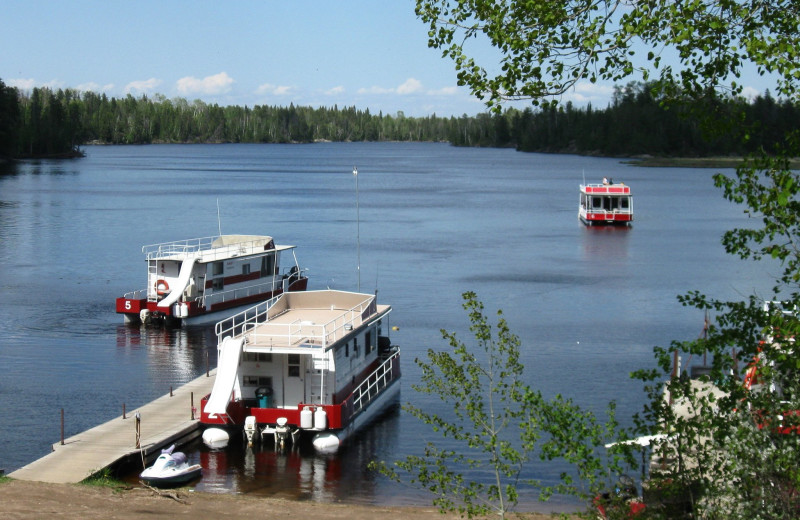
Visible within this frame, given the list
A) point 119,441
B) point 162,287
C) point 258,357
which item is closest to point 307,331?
point 258,357

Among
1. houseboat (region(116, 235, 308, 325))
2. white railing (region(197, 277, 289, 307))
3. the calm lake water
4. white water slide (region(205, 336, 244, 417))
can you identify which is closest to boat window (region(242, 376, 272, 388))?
white water slide (region(205, 336, 244, 417))

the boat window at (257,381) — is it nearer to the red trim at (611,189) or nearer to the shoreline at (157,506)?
the shoreline at (157,506)

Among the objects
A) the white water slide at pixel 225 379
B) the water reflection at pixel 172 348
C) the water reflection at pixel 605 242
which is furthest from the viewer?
the water reflection at pixel 605 242

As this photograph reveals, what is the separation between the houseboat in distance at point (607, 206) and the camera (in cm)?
10181

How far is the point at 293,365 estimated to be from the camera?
1254 inches

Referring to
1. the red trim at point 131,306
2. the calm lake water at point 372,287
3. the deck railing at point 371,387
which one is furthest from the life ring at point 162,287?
the deck railing at point 371,387

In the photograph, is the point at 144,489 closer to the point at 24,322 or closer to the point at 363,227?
the point at 24,322

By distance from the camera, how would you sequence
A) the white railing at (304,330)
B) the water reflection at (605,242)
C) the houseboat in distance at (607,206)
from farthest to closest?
1. the houseboat in distance at (607,206)
2. the water reflection at (605,242)
3. the white railing at (304,330)

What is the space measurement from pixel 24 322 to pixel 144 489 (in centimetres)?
3048

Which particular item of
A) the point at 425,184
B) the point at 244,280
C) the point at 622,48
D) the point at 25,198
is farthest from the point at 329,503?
the point at 425,184

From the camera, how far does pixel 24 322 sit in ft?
171

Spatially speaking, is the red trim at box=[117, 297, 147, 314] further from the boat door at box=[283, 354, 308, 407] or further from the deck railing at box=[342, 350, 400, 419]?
the boat door at box=[283, 354, 308, 407]

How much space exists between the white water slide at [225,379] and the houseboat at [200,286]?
69.1 ft

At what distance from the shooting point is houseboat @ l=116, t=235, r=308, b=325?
52.0m
